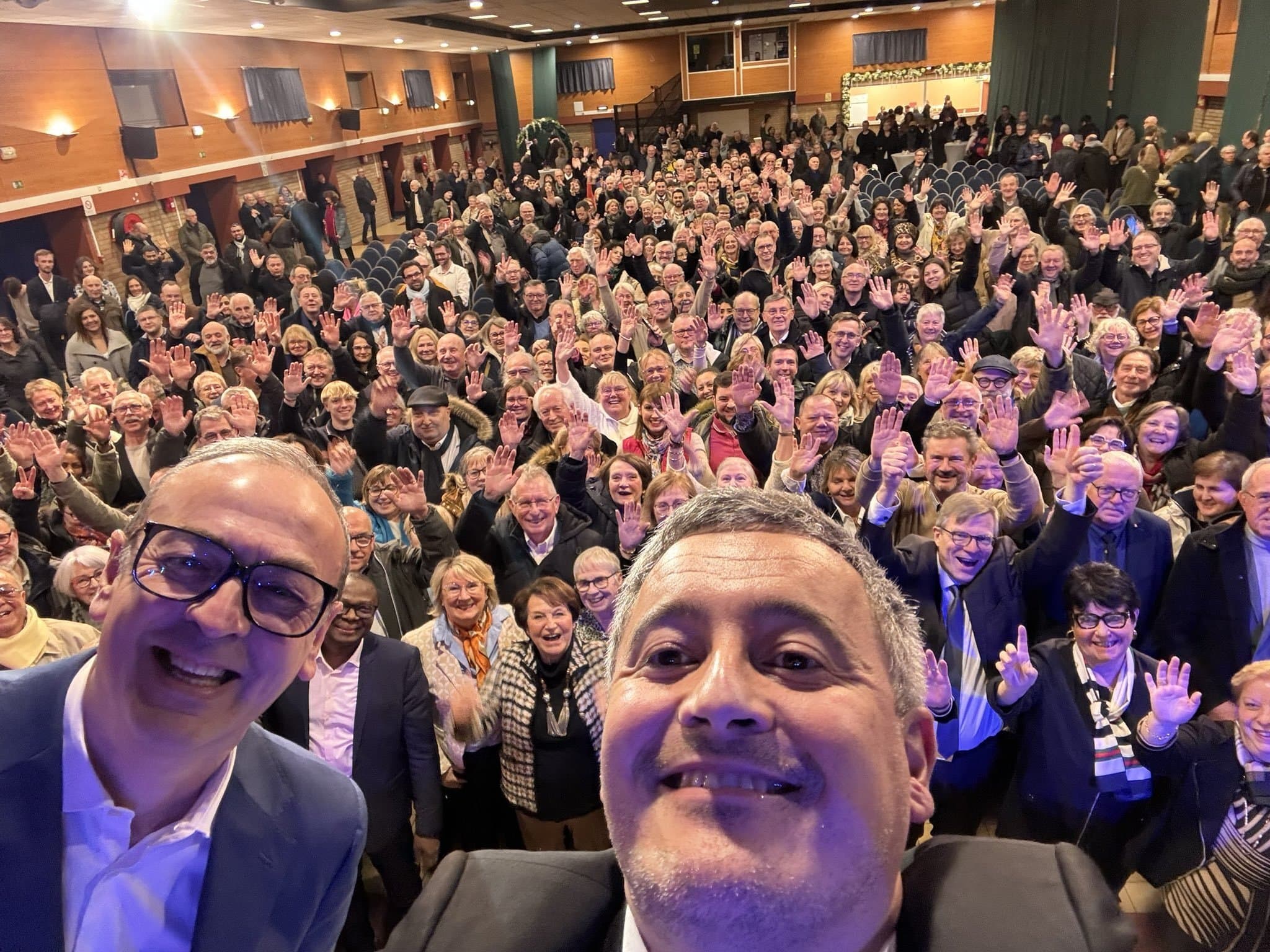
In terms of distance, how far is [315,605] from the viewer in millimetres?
1258

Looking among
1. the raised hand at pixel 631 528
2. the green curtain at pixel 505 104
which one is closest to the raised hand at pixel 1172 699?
the raised hand at pixel 631 528

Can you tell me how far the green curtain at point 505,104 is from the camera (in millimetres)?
20828

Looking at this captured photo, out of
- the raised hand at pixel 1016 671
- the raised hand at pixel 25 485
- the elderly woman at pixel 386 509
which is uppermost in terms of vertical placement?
the raised hand at pixel 25 485

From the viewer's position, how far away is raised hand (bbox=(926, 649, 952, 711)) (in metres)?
2.16

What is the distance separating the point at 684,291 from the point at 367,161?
568 inches

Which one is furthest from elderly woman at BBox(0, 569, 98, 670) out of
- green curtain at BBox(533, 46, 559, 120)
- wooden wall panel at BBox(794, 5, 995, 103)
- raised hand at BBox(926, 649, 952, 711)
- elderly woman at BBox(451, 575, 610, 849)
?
wooden wall panel at BBox(794, 5, 995, 103)

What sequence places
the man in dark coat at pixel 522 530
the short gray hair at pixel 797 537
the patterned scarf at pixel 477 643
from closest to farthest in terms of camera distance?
the short gray hair at pixel 797 537 < the patterned scarf at pixel 477 643 < the man in dark coat at pixel 522 530

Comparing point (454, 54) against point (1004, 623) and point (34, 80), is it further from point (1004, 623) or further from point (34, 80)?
point (1004, 623)

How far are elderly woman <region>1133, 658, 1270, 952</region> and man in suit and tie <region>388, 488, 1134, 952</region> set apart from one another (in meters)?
1.39

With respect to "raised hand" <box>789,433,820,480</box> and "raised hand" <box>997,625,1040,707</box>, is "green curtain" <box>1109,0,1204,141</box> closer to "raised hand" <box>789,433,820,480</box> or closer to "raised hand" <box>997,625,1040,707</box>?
"raised hand" <box>789,433,820,480</box>

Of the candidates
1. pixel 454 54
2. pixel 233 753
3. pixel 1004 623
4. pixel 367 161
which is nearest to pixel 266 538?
pixel 233 753

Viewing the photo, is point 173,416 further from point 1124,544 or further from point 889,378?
point 1124,544

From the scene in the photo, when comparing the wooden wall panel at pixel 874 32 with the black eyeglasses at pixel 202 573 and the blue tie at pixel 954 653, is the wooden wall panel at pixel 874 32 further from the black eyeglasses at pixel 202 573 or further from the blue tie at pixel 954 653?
the black eyeglasses at pixel 202 573

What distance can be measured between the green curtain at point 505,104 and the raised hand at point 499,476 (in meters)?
19.2
